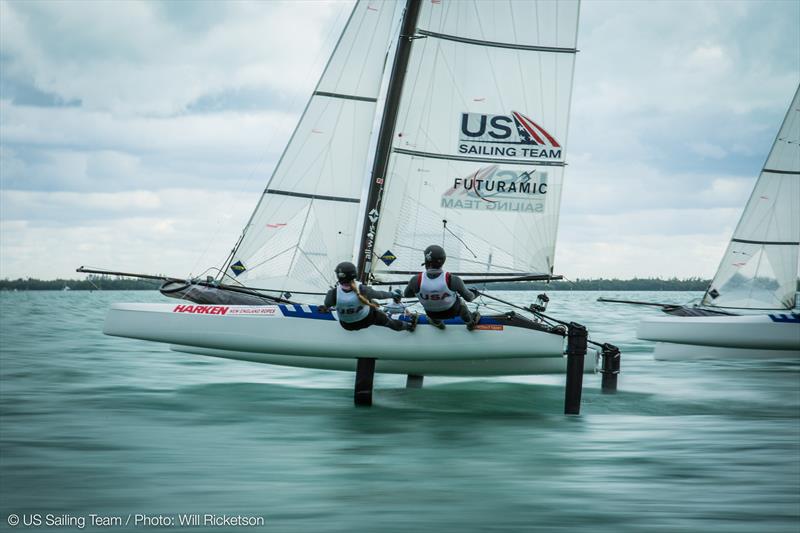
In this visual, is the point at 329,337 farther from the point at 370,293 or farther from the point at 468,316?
the point at 468,316

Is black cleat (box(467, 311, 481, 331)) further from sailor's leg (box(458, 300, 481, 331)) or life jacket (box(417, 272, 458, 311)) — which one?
life jacket (box(417, 272, 458, 311))

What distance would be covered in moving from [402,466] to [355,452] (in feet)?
2.48

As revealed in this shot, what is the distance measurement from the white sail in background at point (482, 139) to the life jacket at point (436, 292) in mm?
2576

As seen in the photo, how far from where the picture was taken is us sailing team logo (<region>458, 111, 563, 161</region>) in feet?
45.0

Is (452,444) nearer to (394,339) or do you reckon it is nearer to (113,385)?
(394,339)

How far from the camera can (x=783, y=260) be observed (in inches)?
771

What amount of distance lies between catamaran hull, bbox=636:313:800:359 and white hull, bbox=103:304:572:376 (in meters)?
6.41

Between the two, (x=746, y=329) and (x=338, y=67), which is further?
(x=746, y=329)

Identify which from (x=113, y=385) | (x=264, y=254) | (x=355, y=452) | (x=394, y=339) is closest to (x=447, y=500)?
(x=355, y=452)

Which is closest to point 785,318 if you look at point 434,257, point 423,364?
point 423,364

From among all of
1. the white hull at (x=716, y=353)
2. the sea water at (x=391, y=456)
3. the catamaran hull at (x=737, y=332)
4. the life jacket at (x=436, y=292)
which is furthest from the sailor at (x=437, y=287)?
the white hull at (x=716, y=353)

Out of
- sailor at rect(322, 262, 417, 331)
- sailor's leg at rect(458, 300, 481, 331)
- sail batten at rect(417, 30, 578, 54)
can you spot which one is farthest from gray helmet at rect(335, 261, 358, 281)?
sail batten at rect(417, 30, 578, 54)

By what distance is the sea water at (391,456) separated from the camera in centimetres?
661

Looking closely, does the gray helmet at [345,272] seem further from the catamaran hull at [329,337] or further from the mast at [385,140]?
the mast at [385,140]
